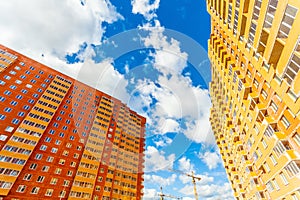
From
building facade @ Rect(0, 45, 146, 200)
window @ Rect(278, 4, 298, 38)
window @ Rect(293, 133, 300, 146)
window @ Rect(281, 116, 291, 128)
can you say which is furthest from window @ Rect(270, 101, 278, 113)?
building facade @ Rect(0, 45, 146, 200)

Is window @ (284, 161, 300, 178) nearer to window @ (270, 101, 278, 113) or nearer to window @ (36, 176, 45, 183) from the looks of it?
window @ (270, 101, 278, 113)

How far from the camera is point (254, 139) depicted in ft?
76.0

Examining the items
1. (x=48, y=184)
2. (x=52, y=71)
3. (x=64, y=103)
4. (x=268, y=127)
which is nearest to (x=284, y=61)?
(x=268, y=127)

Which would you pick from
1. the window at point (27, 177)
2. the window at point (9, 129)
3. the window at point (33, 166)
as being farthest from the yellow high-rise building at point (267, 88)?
the window at point (9, 129)

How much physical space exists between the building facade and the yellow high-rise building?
44449 mm

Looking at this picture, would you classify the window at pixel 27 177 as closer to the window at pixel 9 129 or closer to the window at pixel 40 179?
the window at pixel 40 179

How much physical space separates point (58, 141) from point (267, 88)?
56.7m

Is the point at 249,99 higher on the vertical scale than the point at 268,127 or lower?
higher

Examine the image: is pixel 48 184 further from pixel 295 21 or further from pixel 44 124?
pixel 295 21

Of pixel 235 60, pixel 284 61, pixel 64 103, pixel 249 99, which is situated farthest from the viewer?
pixel 64 103

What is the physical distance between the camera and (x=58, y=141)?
165 feet

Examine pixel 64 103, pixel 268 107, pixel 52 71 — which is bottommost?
pixel 268 107

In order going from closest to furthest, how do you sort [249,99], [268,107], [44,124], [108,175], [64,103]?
[268,107] < [249,99] < [44,124] < [108,175] < [64,103]

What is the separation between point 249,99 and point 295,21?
42.9ft
